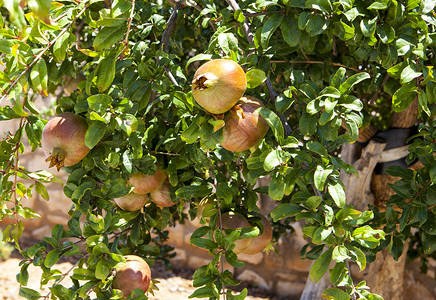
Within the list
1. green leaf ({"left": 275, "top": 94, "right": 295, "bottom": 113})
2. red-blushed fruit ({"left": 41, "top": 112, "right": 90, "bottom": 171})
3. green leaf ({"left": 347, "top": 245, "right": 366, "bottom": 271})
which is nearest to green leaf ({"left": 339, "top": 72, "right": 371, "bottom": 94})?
green leaf ({"left": 275, "top": 94, "right": 295, "bottom": 113})

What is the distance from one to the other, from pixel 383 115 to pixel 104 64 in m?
1.74

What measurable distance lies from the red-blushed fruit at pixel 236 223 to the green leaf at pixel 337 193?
0.27 m

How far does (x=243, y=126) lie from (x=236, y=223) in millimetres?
303

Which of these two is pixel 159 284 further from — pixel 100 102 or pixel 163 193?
pixel 100 102

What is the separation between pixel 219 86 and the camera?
0.82m

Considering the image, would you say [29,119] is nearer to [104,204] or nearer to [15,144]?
[15,144]

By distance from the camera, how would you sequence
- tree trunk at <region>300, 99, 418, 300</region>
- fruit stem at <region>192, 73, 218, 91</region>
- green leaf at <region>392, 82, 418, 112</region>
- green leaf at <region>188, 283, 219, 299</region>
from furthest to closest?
tree trunk at <region>300, 99, 418, 300</region>, green leaf at <region>392, 82, 418, 112</region>, green leaf at <region>188, 283, 219, 299</region>, fruit stem at <region>192, 73, 218, 91</region>

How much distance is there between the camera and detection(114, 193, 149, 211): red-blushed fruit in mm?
1199

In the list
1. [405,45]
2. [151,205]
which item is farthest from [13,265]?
[405,45]

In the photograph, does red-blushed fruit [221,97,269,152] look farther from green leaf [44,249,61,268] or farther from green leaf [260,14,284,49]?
green leaf [44,249,61,268]

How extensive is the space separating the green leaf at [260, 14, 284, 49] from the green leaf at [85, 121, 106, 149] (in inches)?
14.6

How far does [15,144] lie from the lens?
3.56 feet

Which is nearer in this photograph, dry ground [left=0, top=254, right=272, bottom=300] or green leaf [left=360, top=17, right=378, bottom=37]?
green leaf [left=360, top=17, right=378, bottom=37]

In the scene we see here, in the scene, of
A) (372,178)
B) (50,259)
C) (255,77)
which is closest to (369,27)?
(255,77)
